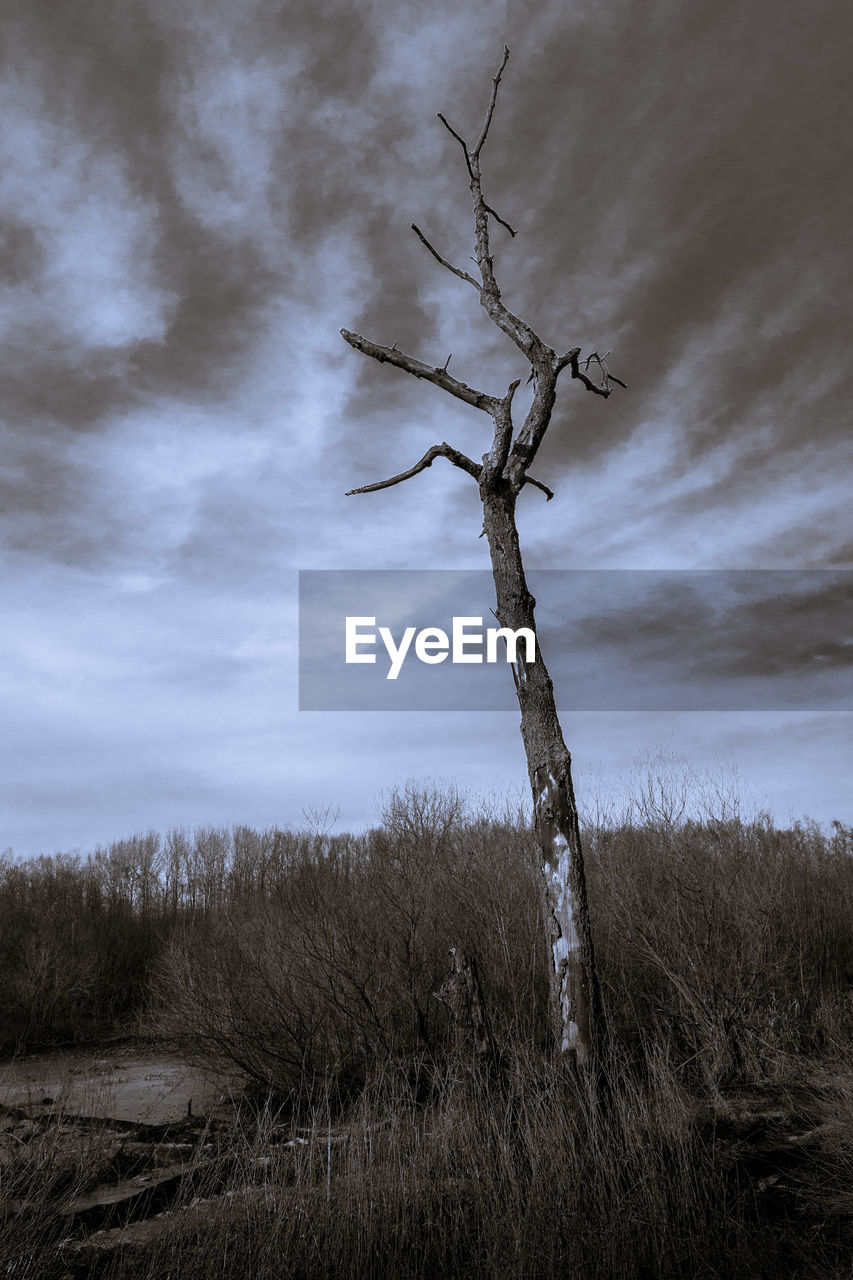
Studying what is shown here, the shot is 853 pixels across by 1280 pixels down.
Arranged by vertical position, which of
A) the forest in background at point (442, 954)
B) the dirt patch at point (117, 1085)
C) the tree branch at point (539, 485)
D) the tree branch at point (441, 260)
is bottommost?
the dirt patch at point (117, 1085)

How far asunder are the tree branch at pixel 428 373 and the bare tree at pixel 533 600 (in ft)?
0.04

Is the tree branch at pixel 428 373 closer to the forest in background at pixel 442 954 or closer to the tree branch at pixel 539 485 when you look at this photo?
the tree branch at pixel 539 485

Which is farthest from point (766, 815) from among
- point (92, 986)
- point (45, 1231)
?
point (45, 1231)

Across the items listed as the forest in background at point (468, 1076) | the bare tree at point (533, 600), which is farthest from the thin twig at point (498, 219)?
the forest in background at point (468, 1076)

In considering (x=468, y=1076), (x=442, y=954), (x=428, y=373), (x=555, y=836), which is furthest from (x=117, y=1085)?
(x=428, y=373)

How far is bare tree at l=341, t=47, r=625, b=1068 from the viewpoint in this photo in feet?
21.9

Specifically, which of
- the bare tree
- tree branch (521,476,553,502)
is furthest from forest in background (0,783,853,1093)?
tree branch (521,476,553,502)

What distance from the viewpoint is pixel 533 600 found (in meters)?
7.70

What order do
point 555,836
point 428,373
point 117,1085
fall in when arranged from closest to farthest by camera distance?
1. point 555,836
2. point 428,373
3. point 117,1085

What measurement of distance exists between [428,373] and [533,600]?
113 inches

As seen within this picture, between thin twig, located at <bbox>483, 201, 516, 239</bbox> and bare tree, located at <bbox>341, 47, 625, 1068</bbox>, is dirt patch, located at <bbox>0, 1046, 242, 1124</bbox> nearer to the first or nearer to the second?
bare tree, located at <bbox>341, 47, 625, 1068</bbox>

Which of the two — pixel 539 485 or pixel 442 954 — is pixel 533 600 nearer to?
pixel 539 485

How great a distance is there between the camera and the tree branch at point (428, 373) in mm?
8523

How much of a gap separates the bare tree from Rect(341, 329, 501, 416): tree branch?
0.04ft
